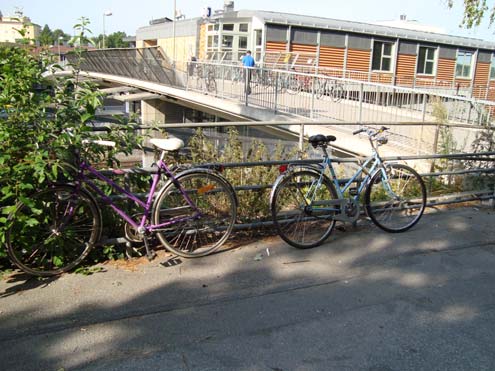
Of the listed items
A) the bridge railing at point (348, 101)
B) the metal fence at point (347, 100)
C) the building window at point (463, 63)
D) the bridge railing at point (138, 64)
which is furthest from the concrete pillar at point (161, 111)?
the building window at point (463, 63)

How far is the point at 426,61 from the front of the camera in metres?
31.2

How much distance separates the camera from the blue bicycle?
189 inches

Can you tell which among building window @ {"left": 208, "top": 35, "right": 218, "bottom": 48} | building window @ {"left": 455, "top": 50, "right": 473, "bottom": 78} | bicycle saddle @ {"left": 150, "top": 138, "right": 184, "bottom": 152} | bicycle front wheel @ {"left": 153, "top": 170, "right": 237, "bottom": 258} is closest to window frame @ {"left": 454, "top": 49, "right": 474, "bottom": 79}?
building window @ {"left": 455, "top": 50, "right": 473, "bottom": 78}

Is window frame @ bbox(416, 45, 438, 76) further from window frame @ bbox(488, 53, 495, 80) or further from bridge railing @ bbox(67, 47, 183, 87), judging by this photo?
bridge railing @ bbox(67, 47, 183, 87)

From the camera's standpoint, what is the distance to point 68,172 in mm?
3773

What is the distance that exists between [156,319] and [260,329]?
72 cm

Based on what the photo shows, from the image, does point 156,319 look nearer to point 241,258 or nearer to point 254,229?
point 241,258

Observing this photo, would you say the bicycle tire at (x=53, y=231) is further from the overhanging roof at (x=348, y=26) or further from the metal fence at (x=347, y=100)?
the overhanging roof at (x=348, y=26)

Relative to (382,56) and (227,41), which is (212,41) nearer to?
(227,41)

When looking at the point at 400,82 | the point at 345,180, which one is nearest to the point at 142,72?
the point at 400,82

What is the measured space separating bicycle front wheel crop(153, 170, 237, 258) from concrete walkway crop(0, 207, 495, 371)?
0.73 feet

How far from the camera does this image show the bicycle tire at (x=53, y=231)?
12.1 feet

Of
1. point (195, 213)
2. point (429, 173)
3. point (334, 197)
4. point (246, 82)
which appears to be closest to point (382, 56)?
point (246, 82)

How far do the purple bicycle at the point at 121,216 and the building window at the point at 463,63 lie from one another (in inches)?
1258
